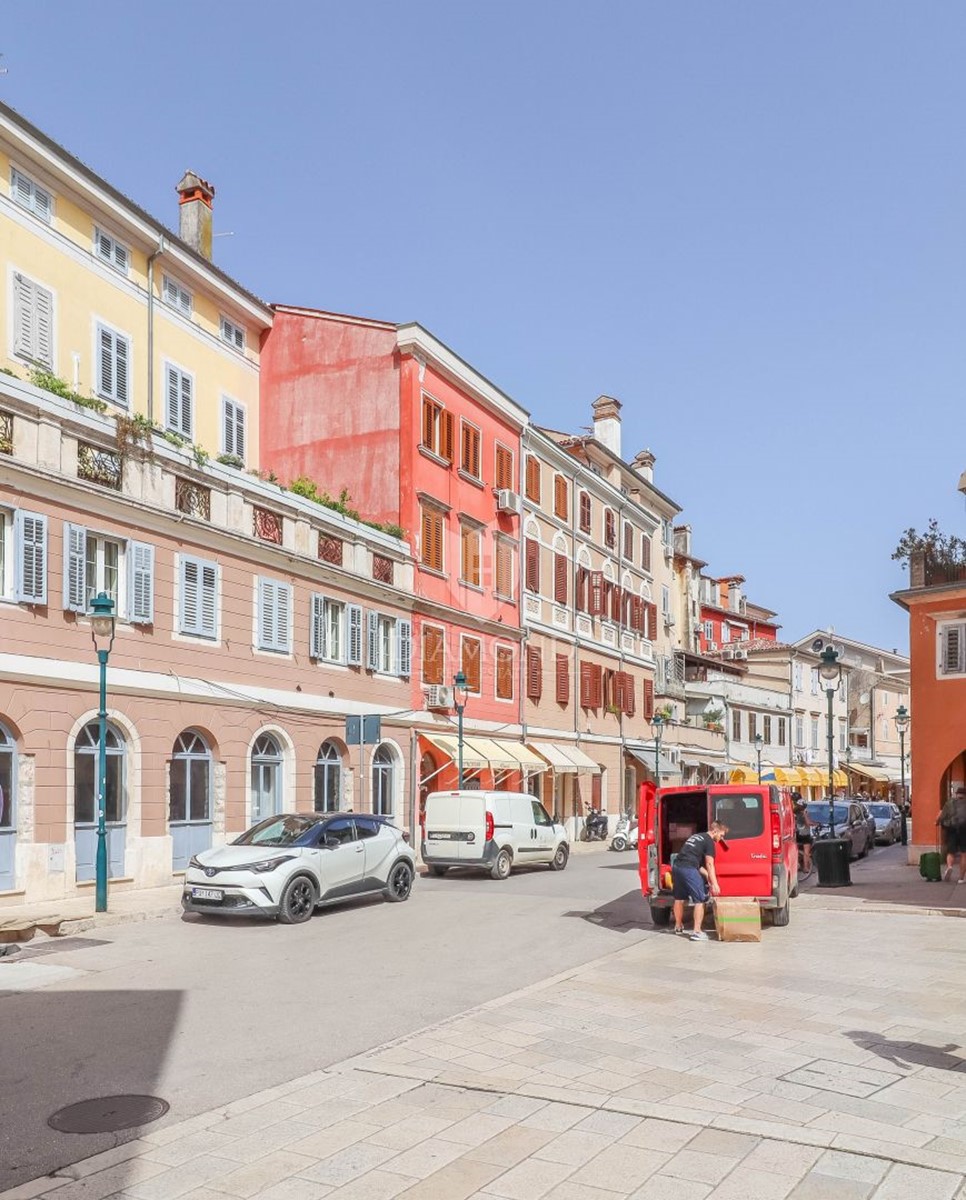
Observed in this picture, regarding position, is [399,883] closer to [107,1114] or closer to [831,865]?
[831,865]

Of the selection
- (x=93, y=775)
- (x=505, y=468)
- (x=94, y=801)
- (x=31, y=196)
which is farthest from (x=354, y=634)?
(x=31, y=196)

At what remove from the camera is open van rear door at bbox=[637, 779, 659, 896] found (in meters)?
16.7

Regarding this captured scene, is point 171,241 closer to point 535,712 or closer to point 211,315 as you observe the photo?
point 211,315

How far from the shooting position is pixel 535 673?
39.0 m

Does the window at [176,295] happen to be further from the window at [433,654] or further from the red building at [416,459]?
the window at [433,654]

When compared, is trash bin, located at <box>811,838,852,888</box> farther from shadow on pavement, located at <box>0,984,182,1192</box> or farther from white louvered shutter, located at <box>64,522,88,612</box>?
shadow on pavement, located at <box>0,984,182,1192</box>

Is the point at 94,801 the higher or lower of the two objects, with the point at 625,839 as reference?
higher

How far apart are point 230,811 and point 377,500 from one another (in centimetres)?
1131

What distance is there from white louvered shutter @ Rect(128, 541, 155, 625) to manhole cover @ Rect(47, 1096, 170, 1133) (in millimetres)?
14430

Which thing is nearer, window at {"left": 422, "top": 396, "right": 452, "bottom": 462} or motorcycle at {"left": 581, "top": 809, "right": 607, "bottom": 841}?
window at {"left": 422, "top": 396, "right": 452, "bottom": 462}

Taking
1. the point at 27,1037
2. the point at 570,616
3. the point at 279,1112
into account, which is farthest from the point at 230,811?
the point at 570,616

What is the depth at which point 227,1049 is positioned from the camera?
899cm

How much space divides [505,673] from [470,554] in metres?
4.13

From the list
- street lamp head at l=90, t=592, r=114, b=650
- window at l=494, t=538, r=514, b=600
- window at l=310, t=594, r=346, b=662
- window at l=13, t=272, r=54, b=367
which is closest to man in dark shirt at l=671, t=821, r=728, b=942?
street lamp head at l=90, t=592, r=114, b=650
